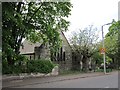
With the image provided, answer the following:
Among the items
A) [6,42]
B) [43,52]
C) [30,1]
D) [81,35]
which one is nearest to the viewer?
[6,42]

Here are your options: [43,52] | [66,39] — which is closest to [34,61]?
[43,52]

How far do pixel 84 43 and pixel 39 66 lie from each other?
13.8 meters

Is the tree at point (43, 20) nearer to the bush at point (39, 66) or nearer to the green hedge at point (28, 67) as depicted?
the green hedge at point (28, 67)

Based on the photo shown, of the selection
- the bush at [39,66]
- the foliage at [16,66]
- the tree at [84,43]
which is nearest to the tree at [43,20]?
the foliage at [16,66]

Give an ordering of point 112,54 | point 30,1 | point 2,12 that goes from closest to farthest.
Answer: point 2,12 → point 30,1 → point 112,54

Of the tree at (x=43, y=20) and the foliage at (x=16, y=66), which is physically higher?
the tree at (x=43, y=20)

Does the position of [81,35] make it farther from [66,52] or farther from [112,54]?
[112,54]

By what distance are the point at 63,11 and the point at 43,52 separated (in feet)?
46.6

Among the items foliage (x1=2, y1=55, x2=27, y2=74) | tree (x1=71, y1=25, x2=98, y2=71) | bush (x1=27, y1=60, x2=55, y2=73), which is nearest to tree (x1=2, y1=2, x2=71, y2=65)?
foliage (x1=2, y1=55, x2=27, y2=74)

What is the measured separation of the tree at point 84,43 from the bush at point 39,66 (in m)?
11.3

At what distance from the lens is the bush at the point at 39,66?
101 feet

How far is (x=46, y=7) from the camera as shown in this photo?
28.7m

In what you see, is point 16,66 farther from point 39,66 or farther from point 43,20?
point 43,20

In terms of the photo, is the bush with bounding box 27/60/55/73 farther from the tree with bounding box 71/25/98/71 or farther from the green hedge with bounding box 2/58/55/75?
the tree with bounding box 71/25/98/71
